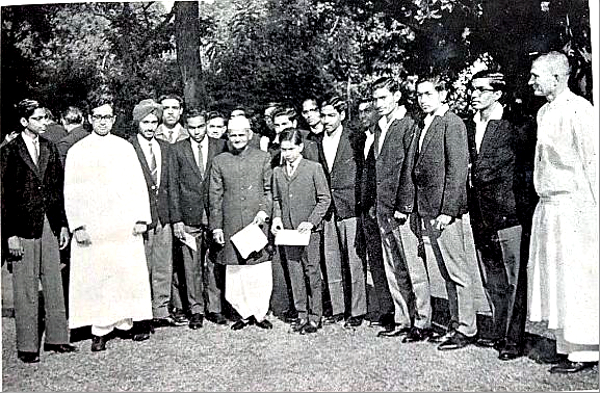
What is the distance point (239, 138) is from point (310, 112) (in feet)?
1.22

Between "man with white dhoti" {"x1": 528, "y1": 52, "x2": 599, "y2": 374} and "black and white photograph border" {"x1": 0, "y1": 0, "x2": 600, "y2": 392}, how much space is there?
0.29 ft

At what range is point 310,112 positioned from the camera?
11.6 ft

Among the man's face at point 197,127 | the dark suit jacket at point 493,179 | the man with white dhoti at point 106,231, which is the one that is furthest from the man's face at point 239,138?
the dark suit jacket at point 493,179

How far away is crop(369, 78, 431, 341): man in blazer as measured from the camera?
350 centimetres

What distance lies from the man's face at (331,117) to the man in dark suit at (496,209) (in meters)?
0.63

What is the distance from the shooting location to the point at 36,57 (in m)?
3.61

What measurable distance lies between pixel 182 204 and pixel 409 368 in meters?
1.37

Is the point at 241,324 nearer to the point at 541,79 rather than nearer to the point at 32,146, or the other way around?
the point at 32,146

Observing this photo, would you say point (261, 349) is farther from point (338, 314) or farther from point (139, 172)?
point (139, 172)

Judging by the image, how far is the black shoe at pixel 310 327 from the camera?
3.54m

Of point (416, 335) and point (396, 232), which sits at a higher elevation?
point (396, 232)

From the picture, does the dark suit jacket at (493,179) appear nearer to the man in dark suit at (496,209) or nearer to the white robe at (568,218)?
the man in dark suit at (496,209)

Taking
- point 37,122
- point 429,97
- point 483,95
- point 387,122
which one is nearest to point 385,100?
point 387,122

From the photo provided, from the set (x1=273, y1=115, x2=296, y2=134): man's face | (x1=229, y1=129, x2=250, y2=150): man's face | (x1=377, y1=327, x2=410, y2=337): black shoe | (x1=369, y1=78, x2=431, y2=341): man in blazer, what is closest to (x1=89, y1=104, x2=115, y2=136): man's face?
(x1=229, y1=129, x2=250, y2=150): man's face
